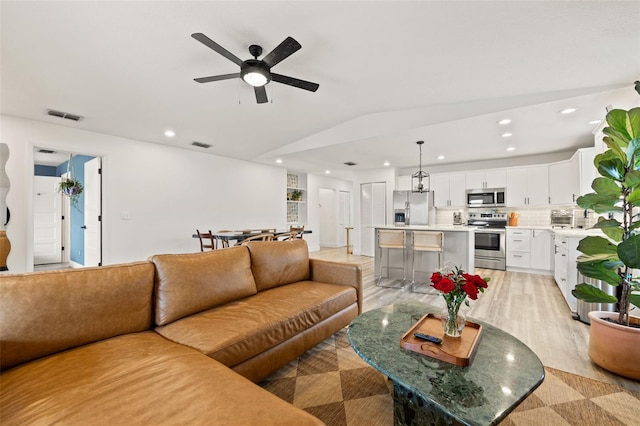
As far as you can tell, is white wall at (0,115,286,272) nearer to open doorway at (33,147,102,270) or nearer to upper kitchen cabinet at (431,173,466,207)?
open doorway at (33,147,102,270)

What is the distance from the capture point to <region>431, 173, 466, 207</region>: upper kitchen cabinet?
6.32 m

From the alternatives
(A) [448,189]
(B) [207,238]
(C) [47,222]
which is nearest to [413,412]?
(B) [207,238]

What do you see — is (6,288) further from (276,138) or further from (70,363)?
(276,138)

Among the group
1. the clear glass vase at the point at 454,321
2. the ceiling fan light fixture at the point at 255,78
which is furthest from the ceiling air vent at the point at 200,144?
the clear glass vase at the point at 454,321

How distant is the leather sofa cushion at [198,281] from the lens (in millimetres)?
1766

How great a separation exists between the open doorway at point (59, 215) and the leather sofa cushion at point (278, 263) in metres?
4.69

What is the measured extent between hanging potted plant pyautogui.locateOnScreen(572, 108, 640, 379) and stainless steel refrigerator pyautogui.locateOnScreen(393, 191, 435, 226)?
444cm

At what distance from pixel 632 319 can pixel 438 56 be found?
8.76 feet

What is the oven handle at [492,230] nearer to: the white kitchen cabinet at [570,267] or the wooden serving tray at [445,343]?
the white kitchen cabinet at [570,267]

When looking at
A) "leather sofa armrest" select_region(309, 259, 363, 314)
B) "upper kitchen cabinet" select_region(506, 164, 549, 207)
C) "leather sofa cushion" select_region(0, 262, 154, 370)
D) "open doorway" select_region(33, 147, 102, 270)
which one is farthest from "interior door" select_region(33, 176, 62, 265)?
"upper kitchen cabinet" select_region(506, 164, 549, 207)

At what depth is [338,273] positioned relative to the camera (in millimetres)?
2748

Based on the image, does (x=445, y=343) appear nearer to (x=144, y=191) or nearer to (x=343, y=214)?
(x=144, y=191)

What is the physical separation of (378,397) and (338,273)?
47.0 inches

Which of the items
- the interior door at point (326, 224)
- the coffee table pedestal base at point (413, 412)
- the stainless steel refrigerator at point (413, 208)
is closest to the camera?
the coffee table pedestal base at point (413, 412)
